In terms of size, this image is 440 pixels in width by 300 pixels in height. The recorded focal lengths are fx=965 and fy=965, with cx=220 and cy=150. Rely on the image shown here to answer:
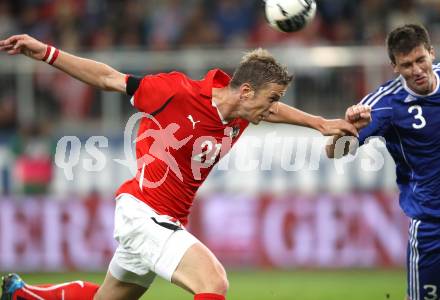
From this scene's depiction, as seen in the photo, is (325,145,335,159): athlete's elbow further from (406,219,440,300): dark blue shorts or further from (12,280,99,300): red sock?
(12,280,99,300): red sock

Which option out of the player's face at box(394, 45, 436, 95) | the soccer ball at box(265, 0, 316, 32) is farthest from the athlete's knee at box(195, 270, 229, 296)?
the soccer ball at box(265, 0, 316, 32)

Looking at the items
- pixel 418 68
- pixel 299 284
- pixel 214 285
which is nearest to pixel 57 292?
pixel 214 285

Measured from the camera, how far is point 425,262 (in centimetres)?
659

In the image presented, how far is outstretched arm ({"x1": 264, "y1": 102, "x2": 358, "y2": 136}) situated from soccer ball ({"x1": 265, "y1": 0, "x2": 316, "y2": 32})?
2.76 feet

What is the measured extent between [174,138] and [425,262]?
1913 millimetres

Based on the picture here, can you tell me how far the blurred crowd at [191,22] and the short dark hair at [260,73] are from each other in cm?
797

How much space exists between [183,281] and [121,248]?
0.67 meters

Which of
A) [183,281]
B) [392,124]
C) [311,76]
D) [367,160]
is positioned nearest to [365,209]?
[367,160]

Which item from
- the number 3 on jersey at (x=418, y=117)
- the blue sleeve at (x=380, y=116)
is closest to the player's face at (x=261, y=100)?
the blue sleeve at (x=380, y=116)

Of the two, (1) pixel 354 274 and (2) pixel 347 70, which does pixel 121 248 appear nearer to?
(1) pixel 354 274

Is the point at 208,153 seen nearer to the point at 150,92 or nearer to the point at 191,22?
the point at 150,92

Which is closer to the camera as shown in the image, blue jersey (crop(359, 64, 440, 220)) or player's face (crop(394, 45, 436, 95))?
player's face (crop(394, 45, 436, 95))

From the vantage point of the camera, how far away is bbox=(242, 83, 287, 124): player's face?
657 cm

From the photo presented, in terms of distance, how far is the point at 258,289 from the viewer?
36.7 ft
